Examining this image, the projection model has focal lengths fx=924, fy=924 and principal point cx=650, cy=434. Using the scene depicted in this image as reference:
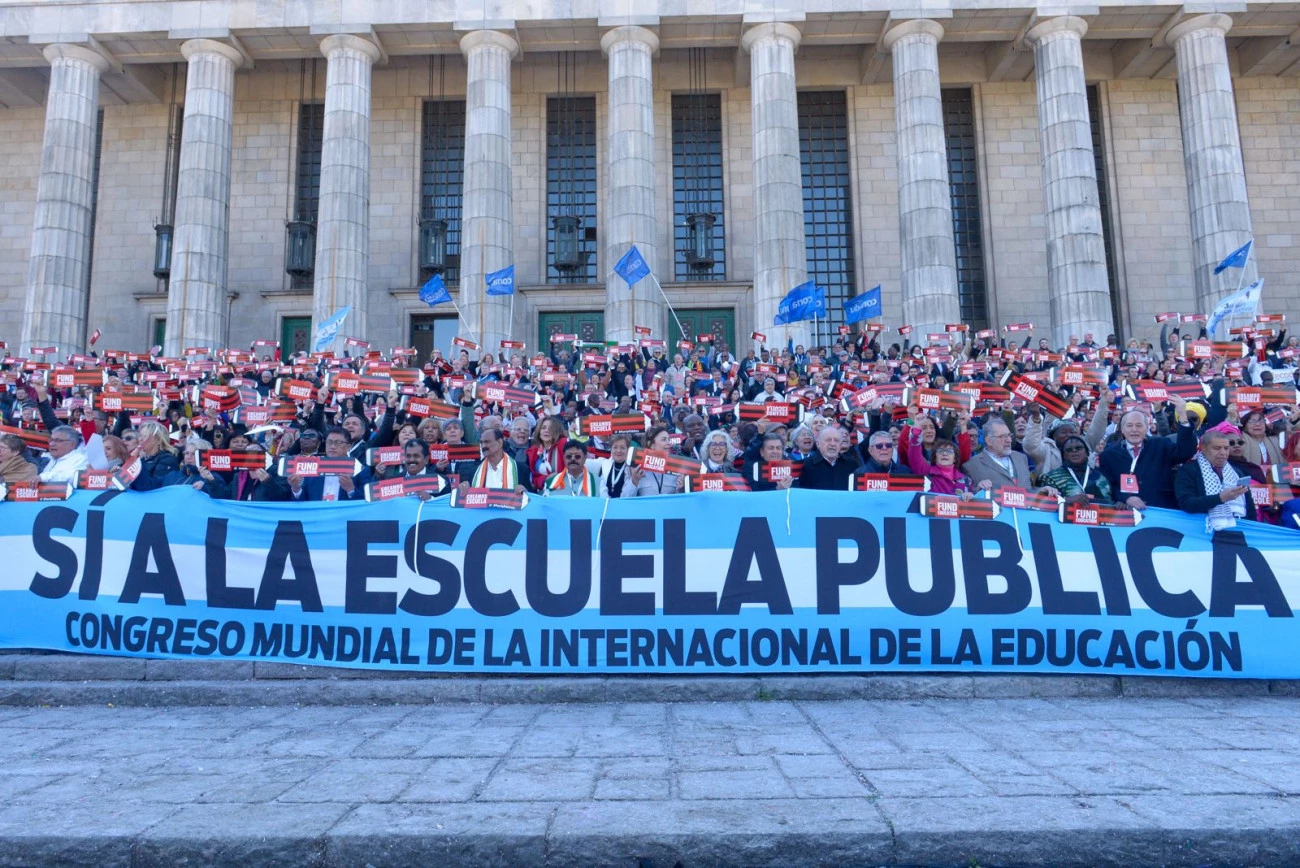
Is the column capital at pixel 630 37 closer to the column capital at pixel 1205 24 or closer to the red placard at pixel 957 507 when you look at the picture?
the column capital at pixel 1205 24

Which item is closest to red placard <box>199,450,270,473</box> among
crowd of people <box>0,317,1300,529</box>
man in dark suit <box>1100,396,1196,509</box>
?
crowd of people <box>0,317,1300,529</box>

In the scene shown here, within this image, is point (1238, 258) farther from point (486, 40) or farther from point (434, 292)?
point (486, 40)

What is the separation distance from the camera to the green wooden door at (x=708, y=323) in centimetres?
2795

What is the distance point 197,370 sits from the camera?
16922 millimetres

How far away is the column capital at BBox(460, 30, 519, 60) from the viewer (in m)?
25.2

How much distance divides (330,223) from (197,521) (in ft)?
61.0

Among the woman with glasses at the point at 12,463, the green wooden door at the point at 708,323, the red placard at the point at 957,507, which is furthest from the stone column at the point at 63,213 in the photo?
the red placard at the point at 957,507

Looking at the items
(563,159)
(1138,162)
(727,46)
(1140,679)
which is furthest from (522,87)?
(1140,679)

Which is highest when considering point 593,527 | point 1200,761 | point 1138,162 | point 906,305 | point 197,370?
point 1138,162

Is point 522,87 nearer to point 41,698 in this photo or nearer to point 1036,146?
point 1036,146

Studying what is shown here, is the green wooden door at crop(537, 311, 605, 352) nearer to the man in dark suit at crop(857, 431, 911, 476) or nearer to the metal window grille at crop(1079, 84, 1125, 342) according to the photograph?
the metal window grille at crop(1079, 84, 1125, 342)

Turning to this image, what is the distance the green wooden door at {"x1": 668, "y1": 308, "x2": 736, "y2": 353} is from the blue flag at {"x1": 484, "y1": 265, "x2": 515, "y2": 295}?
7.41 m

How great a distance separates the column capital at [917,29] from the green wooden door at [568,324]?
36.9 ft

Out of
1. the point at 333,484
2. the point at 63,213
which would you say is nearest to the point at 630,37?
the point at 63,213
